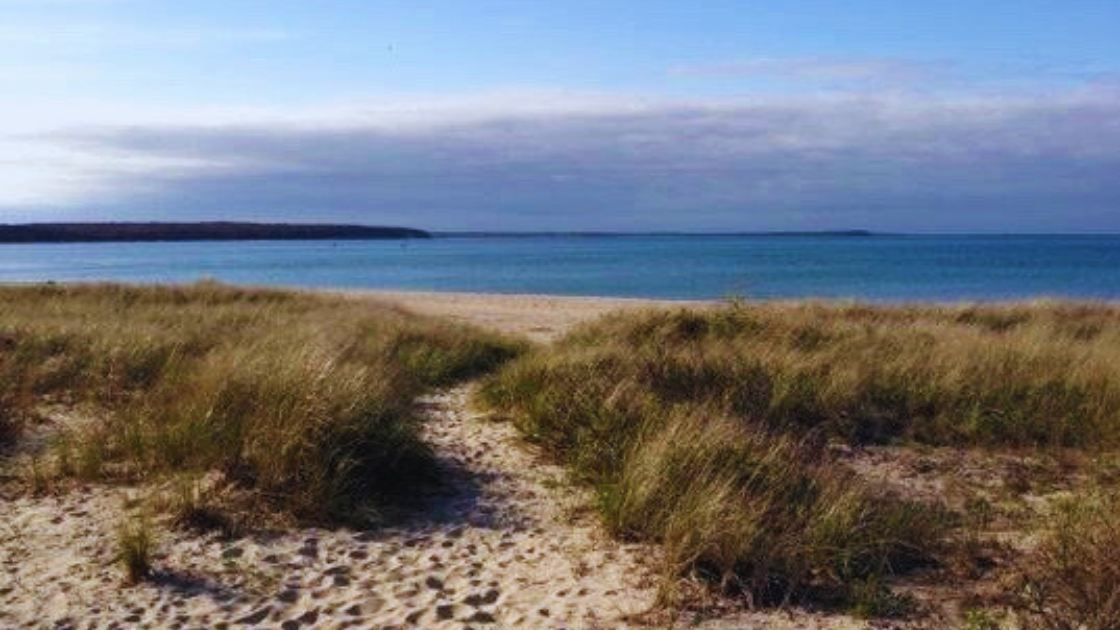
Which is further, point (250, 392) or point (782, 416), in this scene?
point (782, 416)

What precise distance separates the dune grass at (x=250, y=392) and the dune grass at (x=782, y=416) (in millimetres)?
1329

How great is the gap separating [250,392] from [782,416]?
4.47 meters

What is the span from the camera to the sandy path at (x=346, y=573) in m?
5.18

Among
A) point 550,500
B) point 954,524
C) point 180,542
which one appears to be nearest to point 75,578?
point 180,542

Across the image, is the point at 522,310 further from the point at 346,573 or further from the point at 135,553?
the point at 135,553

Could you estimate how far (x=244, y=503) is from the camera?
664 centimetres

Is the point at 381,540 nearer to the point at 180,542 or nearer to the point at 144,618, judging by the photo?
the point at 180,542

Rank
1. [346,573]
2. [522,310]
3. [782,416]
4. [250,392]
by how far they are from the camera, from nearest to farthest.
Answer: [346,573] → [250,392] → [782,416] → [522,310]

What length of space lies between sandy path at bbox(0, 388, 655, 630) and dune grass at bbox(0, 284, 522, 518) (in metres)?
0.43

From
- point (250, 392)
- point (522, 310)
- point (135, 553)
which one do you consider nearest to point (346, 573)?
point (135, 553)

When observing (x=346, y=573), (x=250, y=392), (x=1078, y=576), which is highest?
(x=250, y=392)

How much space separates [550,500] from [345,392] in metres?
1.64

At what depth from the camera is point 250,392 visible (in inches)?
303

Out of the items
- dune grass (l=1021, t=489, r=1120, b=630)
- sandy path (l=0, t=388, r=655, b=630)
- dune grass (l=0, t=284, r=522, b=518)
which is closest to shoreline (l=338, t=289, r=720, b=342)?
dune grass (l=0, t=284, r=522, b=518)
